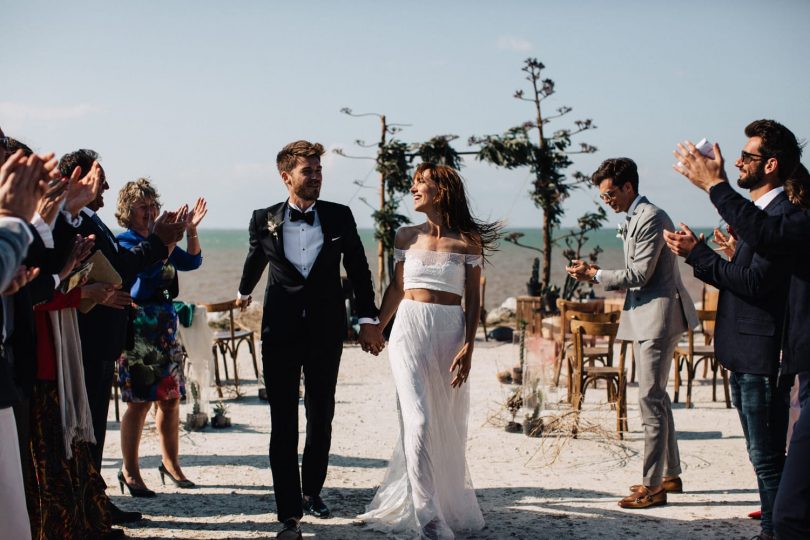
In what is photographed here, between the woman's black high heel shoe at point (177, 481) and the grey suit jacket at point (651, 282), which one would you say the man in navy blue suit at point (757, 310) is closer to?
the grey suit jacket at point (651, 282)

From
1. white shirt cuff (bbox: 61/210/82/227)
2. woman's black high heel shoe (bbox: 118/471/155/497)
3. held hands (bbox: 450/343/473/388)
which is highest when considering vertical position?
white shirt cuff (bbox: 61/210/82/227)

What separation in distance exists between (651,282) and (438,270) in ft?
5.34

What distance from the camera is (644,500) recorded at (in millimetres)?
5734

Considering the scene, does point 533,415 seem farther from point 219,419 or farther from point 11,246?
point 11,246

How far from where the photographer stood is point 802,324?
4020 mm

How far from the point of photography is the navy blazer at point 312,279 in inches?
209

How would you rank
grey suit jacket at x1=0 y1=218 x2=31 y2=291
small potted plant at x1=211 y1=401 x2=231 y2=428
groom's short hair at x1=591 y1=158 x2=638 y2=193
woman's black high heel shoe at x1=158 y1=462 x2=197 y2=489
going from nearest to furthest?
Result: grey suit jacket at x1=0 y1=218 x2=31 y2=291, groom's short hair at x1=591 y1=158 x2=638 y2=193, woman's black high heel shoe at x1=158 y1=462 x2=197 y2=489, small potted plant at x1=211 y1=401 x2=231 y2=428

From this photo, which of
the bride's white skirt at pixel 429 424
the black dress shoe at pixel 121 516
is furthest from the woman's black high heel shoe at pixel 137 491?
the bride's white skirt at pixel 429 424

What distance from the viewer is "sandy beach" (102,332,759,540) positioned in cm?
541

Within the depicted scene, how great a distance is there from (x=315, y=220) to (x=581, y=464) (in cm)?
318

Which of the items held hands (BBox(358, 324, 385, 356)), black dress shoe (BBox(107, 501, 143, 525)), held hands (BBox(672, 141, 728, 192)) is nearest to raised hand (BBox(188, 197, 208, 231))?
held hands (BBox(358, 324, 385, 356))

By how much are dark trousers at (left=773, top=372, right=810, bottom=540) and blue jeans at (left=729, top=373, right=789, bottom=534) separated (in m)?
0.93

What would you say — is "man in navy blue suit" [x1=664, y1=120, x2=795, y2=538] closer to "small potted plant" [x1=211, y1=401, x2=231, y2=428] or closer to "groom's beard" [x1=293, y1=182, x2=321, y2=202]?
"groom's beard" [x1=293, y1=182, x2=321, y2=202]

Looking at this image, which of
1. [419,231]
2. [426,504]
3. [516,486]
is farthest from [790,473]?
[516,486]
